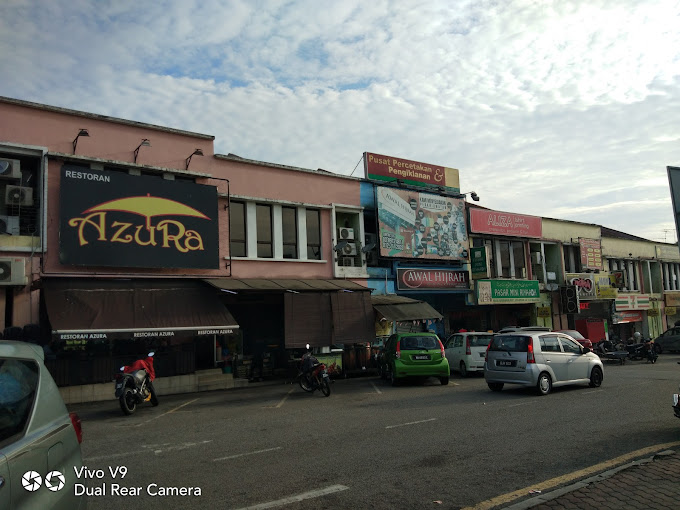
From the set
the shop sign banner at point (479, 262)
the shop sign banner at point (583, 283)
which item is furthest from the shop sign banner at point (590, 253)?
the shop sign banner at point (479, 262)

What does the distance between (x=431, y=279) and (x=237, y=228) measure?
9652mm

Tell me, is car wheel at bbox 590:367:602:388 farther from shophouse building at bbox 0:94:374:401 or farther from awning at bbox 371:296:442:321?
shophouse building at bbox 0:94:374:401

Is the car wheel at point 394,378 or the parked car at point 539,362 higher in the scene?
the parked car at point 539,362

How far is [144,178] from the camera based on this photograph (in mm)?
16625

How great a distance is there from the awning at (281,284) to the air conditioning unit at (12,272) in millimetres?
5191

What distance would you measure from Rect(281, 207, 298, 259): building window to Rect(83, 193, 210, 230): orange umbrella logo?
3.64 m

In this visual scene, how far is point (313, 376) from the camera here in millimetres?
14562

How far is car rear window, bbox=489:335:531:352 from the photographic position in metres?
13.6

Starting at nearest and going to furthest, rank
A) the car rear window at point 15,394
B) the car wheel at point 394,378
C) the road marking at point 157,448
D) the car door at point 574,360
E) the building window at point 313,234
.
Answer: the car rear window at point 15,394 → the road marking at point 157,448 → the car door at point 574,360 → the car wheel at point 394,378 → the building window at point 313,234

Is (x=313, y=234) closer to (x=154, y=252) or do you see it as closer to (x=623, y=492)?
(x=154, y=252)

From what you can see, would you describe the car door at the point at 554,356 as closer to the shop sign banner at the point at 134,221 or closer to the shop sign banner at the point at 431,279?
the shop sign banner at the point at 431,279

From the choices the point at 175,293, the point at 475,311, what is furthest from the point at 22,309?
the point at 475,311

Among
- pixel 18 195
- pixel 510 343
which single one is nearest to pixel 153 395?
pixel 18 195

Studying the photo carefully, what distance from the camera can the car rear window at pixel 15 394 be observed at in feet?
9.71
